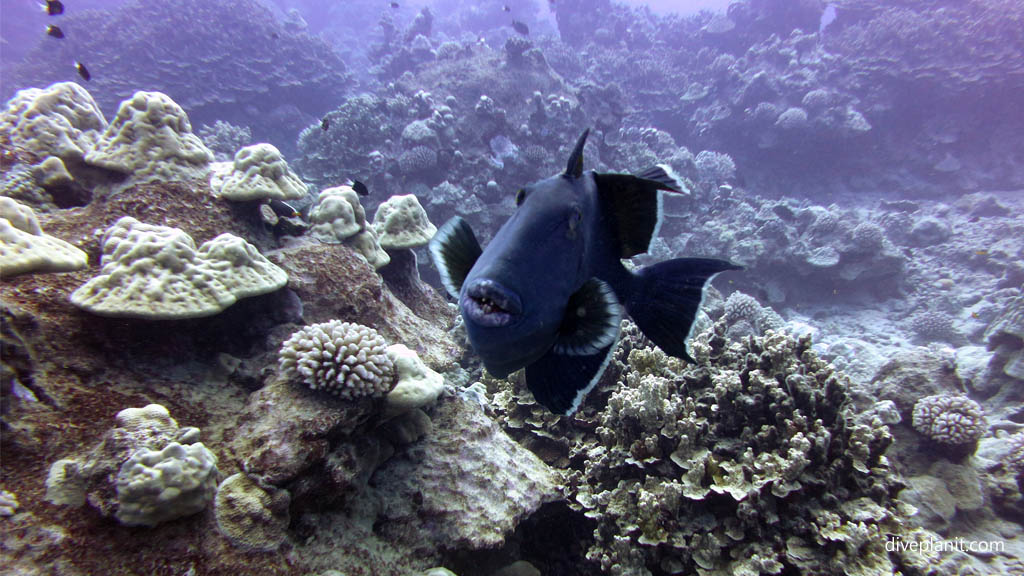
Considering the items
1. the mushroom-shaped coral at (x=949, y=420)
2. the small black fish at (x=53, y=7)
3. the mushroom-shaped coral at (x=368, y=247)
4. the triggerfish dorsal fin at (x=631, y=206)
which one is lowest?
the mushroom-shaped coral at (x=368, y=247)

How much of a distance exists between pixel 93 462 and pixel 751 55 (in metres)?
26.0

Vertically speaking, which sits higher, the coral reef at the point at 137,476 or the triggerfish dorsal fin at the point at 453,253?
the triggerfish dorsal fin at the point at 453,253

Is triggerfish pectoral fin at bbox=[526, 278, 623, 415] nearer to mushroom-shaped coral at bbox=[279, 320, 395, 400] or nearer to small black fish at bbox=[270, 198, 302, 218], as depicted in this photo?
mushroom-shaped coral at bbox=[279, 320, 395, 400]

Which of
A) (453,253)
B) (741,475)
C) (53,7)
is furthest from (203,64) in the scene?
(741,475)

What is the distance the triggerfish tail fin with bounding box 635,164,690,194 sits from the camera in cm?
145

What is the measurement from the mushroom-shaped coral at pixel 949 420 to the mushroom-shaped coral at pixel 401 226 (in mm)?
6219

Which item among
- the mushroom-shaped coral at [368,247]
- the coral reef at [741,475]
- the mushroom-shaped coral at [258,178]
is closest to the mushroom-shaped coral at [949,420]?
the coral reef at [741,475]

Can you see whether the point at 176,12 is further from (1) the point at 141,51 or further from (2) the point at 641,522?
(2) the point at 641,522

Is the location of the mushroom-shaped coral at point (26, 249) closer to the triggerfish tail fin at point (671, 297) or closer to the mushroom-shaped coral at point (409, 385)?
the mushroom-shaped coral at point (409, 385)

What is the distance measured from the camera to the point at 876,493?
291cm

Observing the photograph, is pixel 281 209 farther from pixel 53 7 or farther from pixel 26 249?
pixel 53 7

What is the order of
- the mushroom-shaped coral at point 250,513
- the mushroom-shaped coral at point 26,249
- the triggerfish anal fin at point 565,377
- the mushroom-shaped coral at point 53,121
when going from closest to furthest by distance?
1. the triggerfish anal fin at point 565,377
2. the mushroom-shaped coral at point 250,513
3. the mushroom-shaped coral at point 26,249
4. the mushroom-shaped coral at point 53,121

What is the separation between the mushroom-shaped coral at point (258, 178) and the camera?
3.59 m

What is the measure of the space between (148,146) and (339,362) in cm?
291
